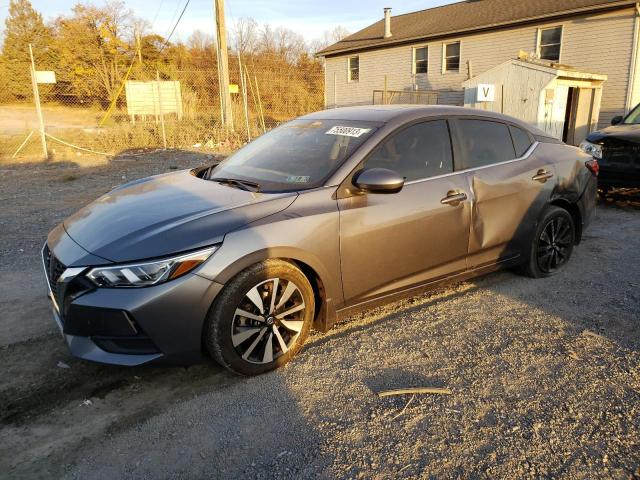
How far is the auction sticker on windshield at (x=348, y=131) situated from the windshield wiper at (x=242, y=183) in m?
0.75

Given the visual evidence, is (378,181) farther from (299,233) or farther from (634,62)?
(634,62)

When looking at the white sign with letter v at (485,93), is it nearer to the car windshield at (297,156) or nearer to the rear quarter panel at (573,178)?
the rear quarter panel at (573,178)

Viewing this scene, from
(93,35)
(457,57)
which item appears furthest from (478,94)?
(93,35)

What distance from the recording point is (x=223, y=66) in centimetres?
1644

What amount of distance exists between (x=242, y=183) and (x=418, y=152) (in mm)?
1329

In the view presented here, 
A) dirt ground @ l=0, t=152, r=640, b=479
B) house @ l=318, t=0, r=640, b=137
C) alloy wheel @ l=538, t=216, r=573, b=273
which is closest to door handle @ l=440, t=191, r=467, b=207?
dirt ground @ l=0, t=152, r=640, b=479

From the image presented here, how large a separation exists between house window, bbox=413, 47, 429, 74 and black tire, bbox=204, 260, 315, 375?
74.5 ft

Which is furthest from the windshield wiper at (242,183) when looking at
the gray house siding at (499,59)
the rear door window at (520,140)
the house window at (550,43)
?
the house window at (550,43)

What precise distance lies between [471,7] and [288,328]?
24637 millimetres

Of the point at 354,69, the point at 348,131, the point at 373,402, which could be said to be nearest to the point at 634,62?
the point at 354,69

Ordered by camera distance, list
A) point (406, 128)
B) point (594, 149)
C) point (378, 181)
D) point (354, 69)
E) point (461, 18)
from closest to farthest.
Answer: point (378, 181) < point (406, 128) < point (594, 149) < point (461, 18) < point (354, 69)

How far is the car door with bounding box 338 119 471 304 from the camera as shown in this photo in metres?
3.25

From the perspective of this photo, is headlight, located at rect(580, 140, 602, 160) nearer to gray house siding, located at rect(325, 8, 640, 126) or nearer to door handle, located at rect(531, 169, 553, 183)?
door handle, located at rect(531, 169, 553, 183)

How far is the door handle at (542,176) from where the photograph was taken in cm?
430
